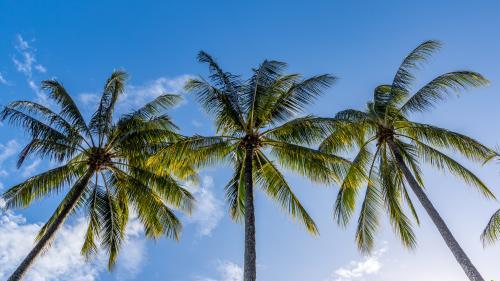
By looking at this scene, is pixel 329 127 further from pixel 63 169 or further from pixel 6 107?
pixel 6 107

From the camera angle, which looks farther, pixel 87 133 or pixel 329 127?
pixel 87 133

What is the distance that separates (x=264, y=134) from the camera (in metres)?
13.0

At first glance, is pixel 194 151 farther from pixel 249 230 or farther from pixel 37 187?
pixel 37 187

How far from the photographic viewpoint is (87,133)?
14102mm

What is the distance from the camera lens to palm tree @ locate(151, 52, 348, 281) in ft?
40.1

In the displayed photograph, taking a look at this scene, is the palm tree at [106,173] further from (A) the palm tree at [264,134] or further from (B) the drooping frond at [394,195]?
(B) the drooping frond at [394,195]

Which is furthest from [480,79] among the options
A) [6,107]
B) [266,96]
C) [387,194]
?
[6,107]

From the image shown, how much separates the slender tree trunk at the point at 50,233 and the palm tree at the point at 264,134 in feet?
11.5

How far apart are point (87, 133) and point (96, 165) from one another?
1244 millimetres

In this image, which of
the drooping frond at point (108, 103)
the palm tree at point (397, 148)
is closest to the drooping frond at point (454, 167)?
the palm tree at point (397, 148)

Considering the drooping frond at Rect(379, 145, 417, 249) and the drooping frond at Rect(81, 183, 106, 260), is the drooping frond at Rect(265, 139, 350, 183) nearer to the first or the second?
the drooping frond at Rect(379, 145, 417, 249)

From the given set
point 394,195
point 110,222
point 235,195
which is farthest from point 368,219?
point 110,222

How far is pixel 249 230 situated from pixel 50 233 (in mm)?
6655

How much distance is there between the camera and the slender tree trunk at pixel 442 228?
431 inches
